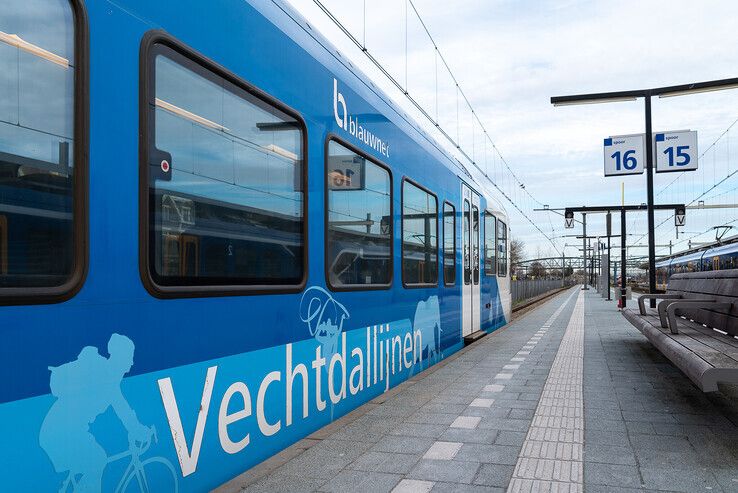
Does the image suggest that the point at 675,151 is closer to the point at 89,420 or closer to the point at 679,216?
the point at 679,216

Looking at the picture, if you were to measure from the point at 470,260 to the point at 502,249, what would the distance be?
3699 mm

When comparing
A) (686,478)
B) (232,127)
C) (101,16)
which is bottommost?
(686,478)

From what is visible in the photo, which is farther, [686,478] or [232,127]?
[686,478]

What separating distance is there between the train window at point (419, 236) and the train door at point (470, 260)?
78.1 inches

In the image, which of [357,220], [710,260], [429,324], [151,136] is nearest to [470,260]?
[429,324]

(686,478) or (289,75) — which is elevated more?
(289,75)

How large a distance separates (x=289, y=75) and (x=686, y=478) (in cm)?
340

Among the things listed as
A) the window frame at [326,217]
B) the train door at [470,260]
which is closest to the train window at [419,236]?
the window frame at [326,217]

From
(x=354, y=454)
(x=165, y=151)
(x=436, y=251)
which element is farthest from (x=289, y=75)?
(x=436, y=251)

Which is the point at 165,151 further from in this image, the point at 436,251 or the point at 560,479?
the point at 436,251

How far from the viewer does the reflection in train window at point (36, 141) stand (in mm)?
2133

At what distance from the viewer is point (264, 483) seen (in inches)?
142

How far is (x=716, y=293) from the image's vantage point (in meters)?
7.60

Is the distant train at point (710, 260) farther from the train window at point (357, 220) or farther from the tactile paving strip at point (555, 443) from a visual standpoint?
the train window at point (357, 220)
